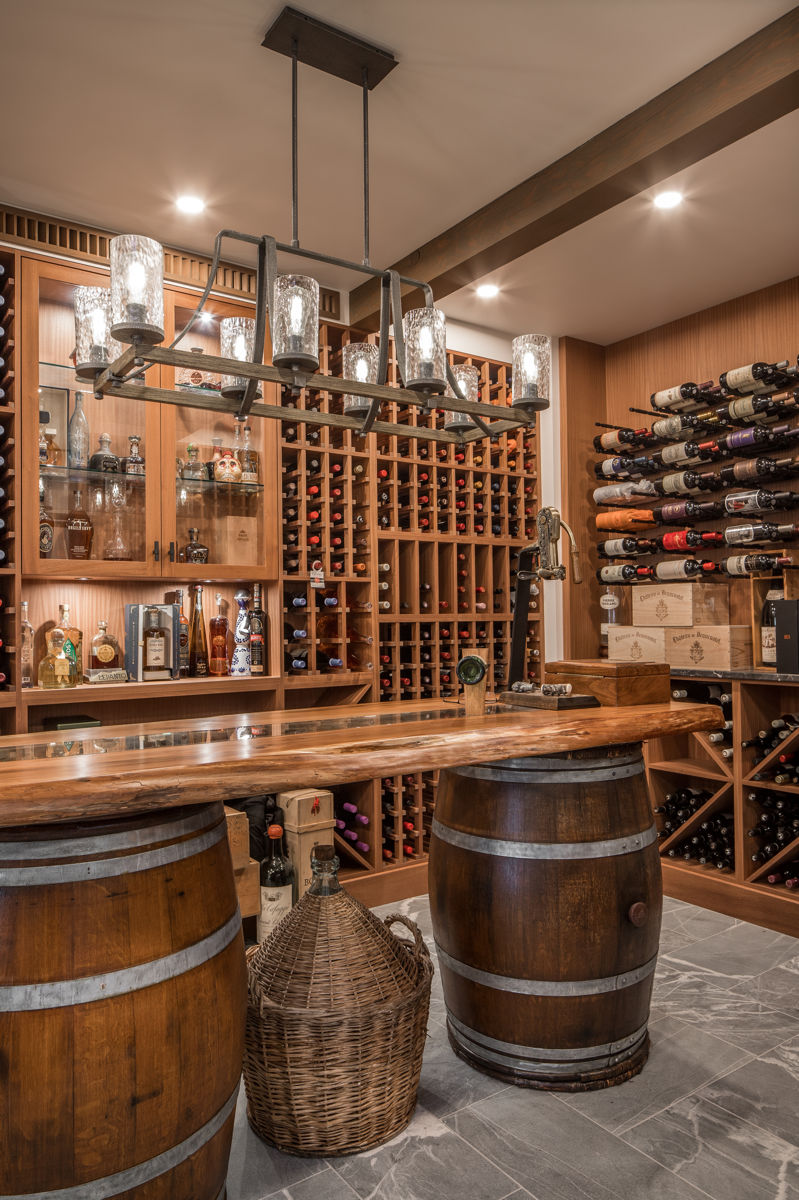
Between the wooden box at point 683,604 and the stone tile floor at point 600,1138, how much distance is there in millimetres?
1810

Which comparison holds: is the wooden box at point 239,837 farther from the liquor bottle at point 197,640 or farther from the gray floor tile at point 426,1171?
the gray floor tile at point 426,1171

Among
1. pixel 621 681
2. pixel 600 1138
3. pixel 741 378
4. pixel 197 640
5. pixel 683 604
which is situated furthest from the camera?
pixel 683 604

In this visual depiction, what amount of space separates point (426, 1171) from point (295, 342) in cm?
186

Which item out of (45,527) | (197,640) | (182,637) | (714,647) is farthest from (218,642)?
(714,647)

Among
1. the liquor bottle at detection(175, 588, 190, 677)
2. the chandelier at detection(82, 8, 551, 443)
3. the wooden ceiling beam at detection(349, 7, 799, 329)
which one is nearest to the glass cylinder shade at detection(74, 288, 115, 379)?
the chandelier at detection(82, 8, 551, 443)

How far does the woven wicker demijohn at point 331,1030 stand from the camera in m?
1.72

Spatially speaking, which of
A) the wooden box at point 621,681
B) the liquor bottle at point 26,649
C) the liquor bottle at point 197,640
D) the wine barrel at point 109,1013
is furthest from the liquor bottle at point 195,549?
the wine barrel at point 109,1013

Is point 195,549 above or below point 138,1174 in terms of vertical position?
above

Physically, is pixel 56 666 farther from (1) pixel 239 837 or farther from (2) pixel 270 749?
(2) pixel 270 749

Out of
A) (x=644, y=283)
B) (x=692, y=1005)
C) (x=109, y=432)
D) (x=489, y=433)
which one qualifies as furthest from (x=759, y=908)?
(x=109, y=432)

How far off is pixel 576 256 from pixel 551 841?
2.57 m

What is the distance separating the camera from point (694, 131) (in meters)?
2.39

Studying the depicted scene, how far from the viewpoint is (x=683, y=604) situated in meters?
3.79

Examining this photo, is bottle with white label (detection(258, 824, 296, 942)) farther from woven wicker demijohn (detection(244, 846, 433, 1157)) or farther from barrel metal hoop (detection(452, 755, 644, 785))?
barrel metal hoop (detection(452, 755, 644, 785))
